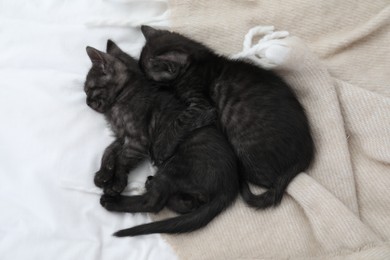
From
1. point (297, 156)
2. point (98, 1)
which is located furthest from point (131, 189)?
point (98, 1)

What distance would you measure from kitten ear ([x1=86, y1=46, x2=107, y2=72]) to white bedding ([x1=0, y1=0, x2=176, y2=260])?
0.10 meters

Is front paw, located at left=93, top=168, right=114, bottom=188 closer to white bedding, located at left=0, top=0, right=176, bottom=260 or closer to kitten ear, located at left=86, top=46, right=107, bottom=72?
white bedding, located at left=0, top=0, right=176, bottom=260

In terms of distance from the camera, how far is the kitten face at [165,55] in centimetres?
163

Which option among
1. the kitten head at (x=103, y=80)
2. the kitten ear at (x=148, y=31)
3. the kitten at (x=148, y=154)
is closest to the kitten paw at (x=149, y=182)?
the kitten at (x=148, y=154)

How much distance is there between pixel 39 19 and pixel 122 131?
64 centimetres

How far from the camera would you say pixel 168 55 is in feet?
5.36

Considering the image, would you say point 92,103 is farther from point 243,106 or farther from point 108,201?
point 243,106

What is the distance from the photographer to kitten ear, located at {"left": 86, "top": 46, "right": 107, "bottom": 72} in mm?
1608

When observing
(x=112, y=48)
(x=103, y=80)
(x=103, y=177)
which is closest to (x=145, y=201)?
(x=103, y=177)

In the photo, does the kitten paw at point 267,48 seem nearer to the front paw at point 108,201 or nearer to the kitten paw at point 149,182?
the kitten paw at point 149,182

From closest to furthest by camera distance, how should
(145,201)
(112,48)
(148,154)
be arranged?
(145,201) → (148,154) → (112,48)

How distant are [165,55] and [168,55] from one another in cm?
1

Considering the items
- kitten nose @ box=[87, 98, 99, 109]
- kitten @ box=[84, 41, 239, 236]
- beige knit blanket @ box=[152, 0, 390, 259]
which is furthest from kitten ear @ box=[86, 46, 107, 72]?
beige knit blanket @ box=[152, 0, 390, 259]

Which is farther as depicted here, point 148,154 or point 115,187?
point 148,154
